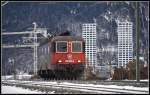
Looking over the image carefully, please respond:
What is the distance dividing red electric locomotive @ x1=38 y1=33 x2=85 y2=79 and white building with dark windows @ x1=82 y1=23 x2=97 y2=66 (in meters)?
0.62

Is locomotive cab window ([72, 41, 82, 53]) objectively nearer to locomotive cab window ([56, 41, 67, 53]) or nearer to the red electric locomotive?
the red electric locomotive

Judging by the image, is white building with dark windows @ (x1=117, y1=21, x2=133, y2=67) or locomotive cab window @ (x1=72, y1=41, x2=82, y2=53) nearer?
white building with dark windows @ (x1=117, y1=21, x2=133, y2=67)

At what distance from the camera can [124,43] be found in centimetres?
2477

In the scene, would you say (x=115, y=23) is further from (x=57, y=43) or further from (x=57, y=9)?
(x=57, y=9)

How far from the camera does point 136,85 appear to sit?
15.2 metres

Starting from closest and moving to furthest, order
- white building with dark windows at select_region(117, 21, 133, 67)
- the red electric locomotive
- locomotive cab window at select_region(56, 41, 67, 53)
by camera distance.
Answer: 1. white building with dark windows at select_region(117, 21, 133, 67)
2. the red electric locomotive
3. locomotive cab window at select_region(56, 41, 67, 53)

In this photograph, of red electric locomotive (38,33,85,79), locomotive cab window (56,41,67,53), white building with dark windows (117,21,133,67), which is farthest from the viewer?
locomotive cab window (56,41,67,53)

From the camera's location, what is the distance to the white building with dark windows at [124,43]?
2383 cm

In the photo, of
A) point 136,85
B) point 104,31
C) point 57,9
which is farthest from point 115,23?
point 136,85

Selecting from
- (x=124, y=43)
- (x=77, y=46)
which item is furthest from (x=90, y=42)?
(x=124, y=43)

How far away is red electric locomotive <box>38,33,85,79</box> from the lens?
25594 millimetres

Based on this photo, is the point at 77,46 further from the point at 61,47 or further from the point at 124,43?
the point at 124,43

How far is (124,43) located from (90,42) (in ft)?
8.27

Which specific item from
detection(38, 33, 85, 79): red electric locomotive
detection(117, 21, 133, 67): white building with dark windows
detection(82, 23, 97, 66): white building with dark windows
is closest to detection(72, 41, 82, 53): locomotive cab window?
detection(38, 33, 85, 79): red electric locomotive
